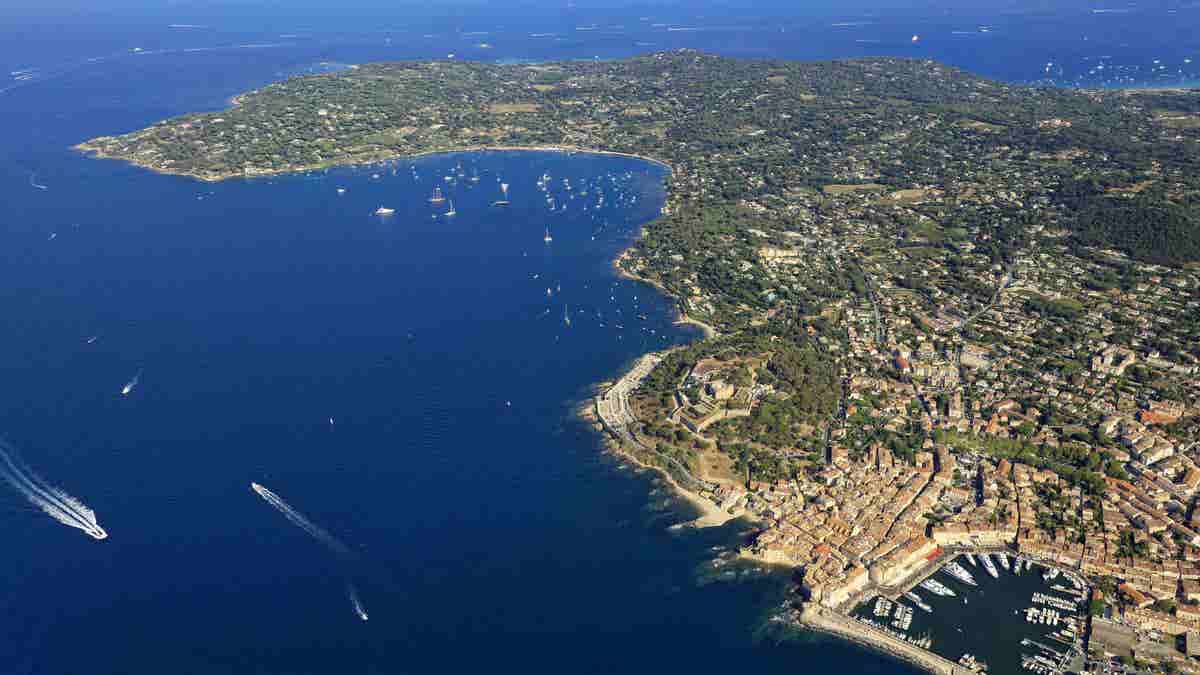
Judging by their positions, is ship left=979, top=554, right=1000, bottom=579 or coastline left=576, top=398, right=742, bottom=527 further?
coastline left=576, top=398, right=742, bottom=527

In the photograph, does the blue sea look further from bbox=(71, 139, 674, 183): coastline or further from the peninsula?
bbox=(71, 139, 674, 183): coastline

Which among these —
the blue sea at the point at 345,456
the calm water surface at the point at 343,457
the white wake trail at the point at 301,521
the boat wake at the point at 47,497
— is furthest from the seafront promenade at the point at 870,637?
the boat wake at the point at 47,497

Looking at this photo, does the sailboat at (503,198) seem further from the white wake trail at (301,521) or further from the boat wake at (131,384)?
the white wake trail at (301,521)

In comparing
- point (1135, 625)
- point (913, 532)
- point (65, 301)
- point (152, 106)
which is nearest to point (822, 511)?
point (913, 532)

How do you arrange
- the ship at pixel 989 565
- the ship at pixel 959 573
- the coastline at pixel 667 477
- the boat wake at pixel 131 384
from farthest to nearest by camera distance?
the boat wake at pixel 131 384
the coastline at pixel 667 477
the ship at pixel 989 565
the ship at pixel 959 573

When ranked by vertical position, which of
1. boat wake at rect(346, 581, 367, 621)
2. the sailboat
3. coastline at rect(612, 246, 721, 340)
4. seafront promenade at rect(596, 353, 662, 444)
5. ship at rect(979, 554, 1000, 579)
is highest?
the sailboat

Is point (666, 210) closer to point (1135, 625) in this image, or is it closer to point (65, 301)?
point (65, 301)

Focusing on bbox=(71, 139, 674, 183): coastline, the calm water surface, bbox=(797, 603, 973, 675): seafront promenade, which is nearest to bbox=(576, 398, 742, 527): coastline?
the calm water surface
